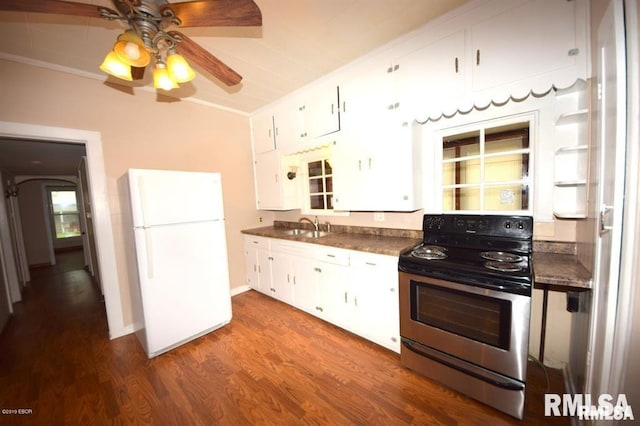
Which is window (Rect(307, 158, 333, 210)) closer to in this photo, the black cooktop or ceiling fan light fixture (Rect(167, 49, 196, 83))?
the black cooktop

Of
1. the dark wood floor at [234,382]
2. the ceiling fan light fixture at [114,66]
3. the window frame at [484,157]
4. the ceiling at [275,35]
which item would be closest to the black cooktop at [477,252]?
the window frame at [484,157]

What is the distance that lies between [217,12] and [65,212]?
967 centimetres

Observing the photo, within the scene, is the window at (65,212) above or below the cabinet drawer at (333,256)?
above

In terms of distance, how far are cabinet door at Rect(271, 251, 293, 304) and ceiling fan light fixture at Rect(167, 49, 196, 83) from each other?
1.91 metres

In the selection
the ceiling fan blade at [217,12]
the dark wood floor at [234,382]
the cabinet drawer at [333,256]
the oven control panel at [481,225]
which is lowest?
the dark wood floor at [234,382]

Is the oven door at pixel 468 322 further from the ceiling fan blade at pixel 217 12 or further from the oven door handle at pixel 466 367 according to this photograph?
the ceiling fan blade at pixel 217 12

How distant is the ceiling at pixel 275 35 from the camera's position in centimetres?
155

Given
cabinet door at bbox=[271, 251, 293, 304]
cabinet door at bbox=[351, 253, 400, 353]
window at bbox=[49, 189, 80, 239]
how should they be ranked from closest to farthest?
cabinet door at bbox=[351, 253, 400, 353] → cabinet door at bbox=[271, 251, 293, 304] → window at bbox=[49, 189, 80, 239]

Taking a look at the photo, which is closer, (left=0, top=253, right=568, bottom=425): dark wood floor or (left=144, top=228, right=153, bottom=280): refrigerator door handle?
(left=0, top=253, right=568, bottom=425): dark wood floor

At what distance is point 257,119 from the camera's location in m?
3.31

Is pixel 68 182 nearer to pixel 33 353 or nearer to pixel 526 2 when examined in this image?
pixel 33 353

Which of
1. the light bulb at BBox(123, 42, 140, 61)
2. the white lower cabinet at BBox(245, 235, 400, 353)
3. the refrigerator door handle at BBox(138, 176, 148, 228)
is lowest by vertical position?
the white lower cabinet at BBox(245, 235, 400, 353)

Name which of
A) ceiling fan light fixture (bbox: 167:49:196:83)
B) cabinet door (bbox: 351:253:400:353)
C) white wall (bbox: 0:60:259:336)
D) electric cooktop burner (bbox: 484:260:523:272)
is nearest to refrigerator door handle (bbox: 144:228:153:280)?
white wall (bbox: 0:60:259:336)

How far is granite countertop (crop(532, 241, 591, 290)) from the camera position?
1.19m
